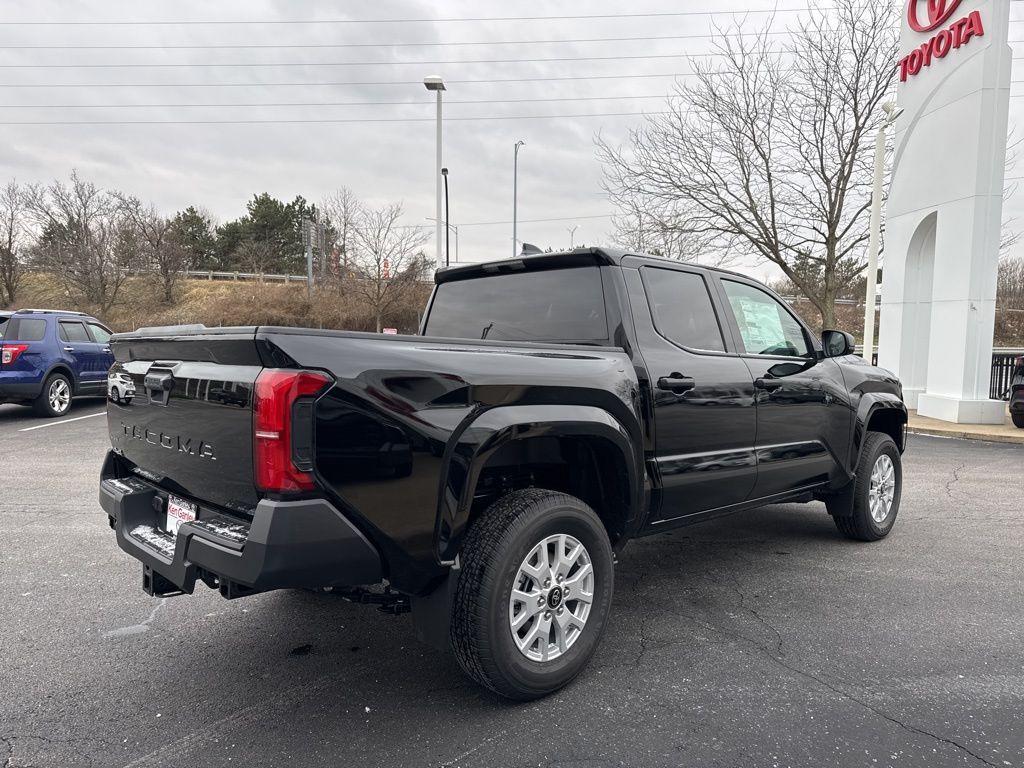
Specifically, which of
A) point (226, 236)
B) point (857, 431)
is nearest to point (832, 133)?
point (857, 431)

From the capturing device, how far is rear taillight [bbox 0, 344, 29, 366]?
405 inches

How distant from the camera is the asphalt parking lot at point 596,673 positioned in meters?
2.47

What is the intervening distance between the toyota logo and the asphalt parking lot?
35.2ft

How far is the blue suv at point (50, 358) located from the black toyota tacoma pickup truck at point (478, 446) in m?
9.20

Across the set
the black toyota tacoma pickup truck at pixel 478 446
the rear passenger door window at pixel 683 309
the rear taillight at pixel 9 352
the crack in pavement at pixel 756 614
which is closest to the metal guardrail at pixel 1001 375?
the crack in pavement at pixel 756 614

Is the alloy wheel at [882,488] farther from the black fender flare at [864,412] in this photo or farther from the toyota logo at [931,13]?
the toyota logo at [931,13]

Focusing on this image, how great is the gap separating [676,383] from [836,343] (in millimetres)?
1745

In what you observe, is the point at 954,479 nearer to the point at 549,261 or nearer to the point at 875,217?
the point at 549,261

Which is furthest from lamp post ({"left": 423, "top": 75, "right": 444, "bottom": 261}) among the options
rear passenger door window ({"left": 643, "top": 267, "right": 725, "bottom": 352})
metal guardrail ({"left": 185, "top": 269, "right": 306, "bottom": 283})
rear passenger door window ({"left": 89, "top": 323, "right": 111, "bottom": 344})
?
metal guardrail ({"left": 185, "top": 269, "right": 306, "bottom": 283})

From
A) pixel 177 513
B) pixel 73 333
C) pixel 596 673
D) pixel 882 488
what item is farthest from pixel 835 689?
pixel 73 333

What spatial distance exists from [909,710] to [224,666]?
2937mm

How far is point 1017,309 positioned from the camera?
43.7 meters

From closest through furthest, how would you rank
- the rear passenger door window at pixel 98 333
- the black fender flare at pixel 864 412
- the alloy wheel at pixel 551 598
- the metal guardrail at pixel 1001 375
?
the alloy wheel at pixel 551 598 → the black fender flare at pixel 864 412 → the rear passenger door window at pixel 98 333 → the metal guardrail at pixel 1001 375

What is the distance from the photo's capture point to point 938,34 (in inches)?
460
